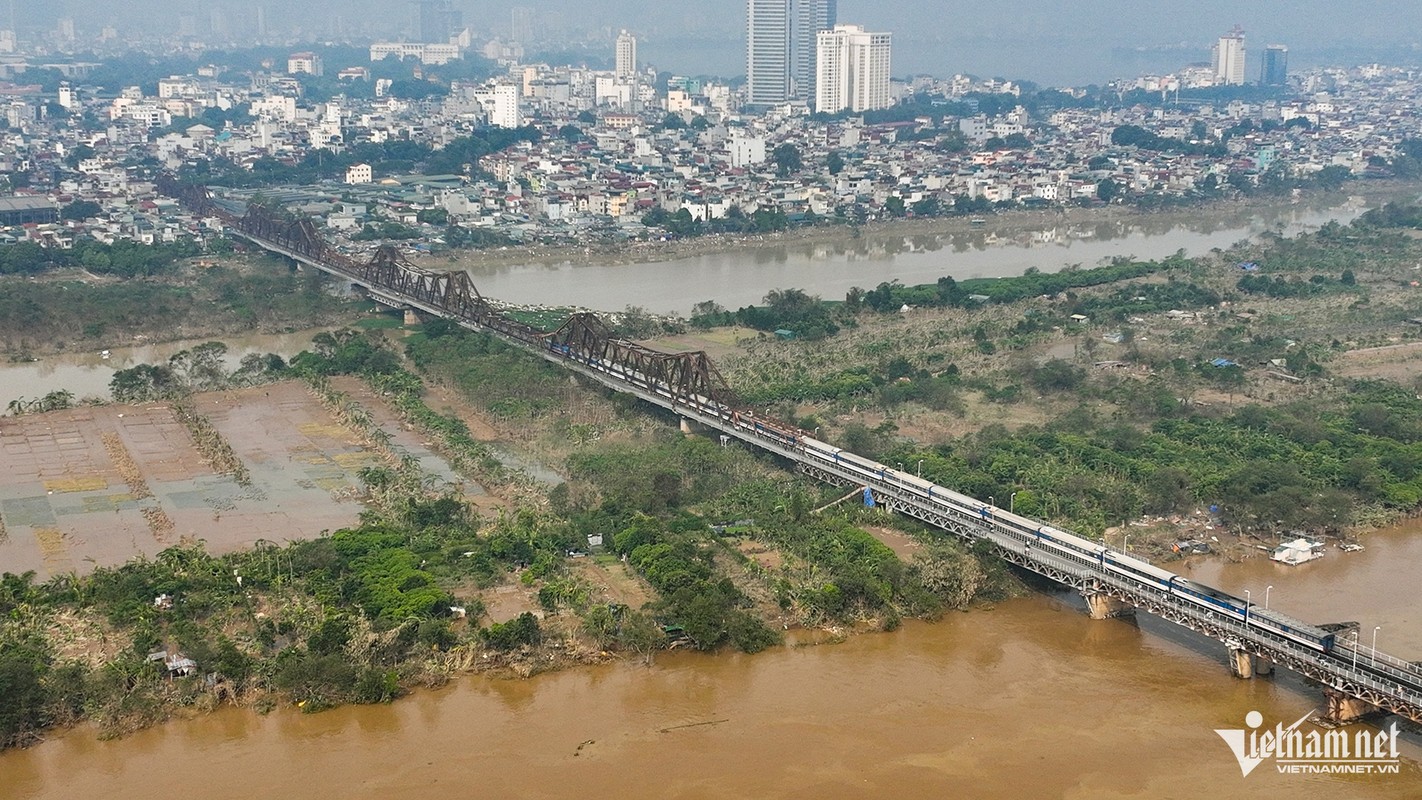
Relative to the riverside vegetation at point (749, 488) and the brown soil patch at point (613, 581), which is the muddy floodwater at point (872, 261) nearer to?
the riverside vegetation at point (749, 488)

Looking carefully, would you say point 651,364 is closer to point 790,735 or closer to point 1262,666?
point 790,735

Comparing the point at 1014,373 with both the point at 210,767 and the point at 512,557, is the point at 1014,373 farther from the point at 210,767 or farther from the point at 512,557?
the point at 210,767

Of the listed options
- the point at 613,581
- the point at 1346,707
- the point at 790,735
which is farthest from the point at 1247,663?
the point at 613,581

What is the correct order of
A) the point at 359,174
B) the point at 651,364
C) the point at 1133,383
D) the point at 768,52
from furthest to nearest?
the point at 768,52, the point at 359,174, the point at 1133,383, the point at 651,364

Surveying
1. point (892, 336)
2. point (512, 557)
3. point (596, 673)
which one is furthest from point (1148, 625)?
point (892, 336)

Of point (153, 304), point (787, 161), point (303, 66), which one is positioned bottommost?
point (153, 304)

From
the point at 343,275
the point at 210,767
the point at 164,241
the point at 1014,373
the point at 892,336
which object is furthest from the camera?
the point at 164,241

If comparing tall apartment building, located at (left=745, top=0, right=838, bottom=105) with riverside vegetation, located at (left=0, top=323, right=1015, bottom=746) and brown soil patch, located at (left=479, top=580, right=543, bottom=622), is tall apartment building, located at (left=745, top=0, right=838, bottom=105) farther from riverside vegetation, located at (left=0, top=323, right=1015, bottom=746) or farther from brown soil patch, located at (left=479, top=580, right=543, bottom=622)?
brown soil patch, located at (left=479, top=580, right=543, bottom=622)
